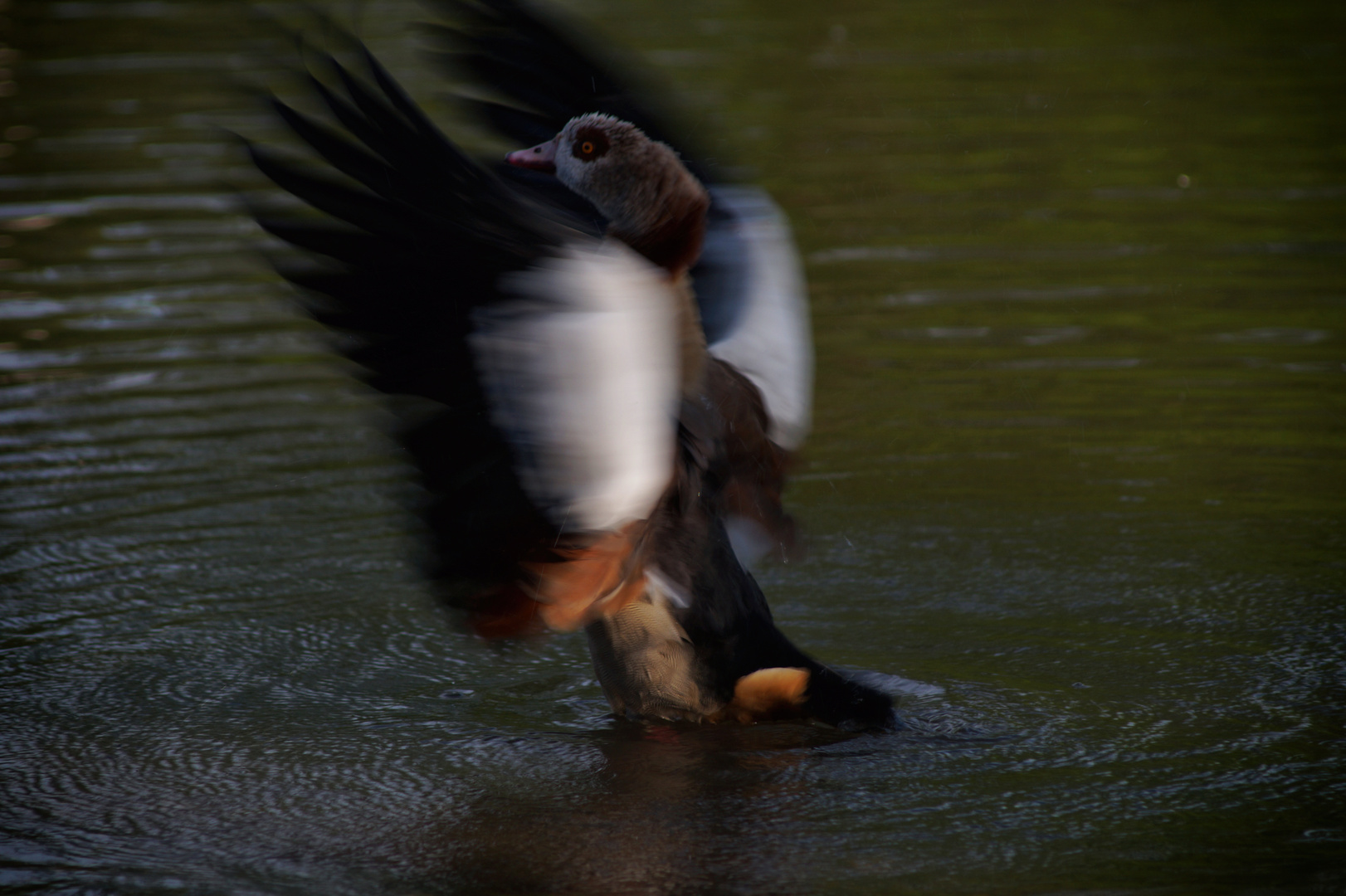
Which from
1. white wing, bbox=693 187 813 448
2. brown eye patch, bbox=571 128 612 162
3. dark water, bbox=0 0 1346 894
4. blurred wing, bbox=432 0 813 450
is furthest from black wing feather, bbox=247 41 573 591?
white wing, bbox=693 187 813 448

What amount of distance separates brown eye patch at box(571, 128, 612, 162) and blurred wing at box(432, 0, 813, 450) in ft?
1.21

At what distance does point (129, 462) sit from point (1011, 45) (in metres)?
9.06

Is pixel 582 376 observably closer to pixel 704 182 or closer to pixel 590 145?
pixel 590 145

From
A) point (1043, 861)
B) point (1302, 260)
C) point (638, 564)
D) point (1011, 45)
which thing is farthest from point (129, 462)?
point (1011, 45)

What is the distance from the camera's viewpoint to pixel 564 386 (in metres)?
3.06

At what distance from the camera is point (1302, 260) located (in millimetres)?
7719

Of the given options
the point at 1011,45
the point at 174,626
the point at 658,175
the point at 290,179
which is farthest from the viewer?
the point at 1011,45

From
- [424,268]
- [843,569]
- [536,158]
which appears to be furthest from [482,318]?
[843,569]

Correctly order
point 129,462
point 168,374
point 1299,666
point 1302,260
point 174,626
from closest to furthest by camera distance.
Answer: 1. point 1299,666
2. point 174,626
3. point 129,462
4. point 168,374
5. point 1302,260

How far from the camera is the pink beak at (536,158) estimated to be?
146 inches

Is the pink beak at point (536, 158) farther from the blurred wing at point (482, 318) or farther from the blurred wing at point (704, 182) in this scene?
the blurred wing at point (482, 318)

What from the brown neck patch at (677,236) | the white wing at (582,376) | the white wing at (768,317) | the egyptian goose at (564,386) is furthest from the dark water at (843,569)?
the brown neck patch at (677,236)

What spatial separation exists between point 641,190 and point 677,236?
137 mm

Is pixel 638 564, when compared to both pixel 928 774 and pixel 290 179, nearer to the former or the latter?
pixel 928 774
